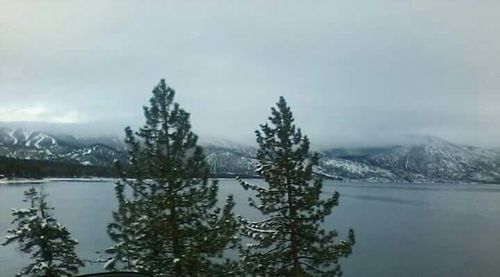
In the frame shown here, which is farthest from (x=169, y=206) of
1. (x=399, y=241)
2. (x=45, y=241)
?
(x=399, y=241)

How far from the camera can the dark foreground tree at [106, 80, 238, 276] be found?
20594mm

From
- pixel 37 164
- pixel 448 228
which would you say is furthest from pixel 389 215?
pixel 37 164

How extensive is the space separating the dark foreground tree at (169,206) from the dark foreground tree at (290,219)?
1861 millimetres

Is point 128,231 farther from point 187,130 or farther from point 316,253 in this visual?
point 316,253

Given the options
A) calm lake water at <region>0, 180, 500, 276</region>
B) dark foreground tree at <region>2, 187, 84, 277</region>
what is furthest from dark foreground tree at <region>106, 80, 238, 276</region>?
calm lake water at <region>0, 180, 500, 276</region>

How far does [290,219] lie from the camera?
23.4 m

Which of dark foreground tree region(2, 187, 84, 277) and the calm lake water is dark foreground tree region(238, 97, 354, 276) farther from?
the calm lake water

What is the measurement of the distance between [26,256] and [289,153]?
125ft

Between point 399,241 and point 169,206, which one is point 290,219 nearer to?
point 169,206

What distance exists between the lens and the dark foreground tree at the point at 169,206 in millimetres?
20594

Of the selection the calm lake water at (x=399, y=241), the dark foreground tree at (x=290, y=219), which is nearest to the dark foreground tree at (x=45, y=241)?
the dark foreground tree at (x=290, y=219)

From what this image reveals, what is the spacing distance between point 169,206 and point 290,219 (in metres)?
5.65

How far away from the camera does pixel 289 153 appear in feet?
80.0

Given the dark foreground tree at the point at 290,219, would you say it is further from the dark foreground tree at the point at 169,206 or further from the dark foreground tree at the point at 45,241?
the dark foreground tree at the point at 45,241
